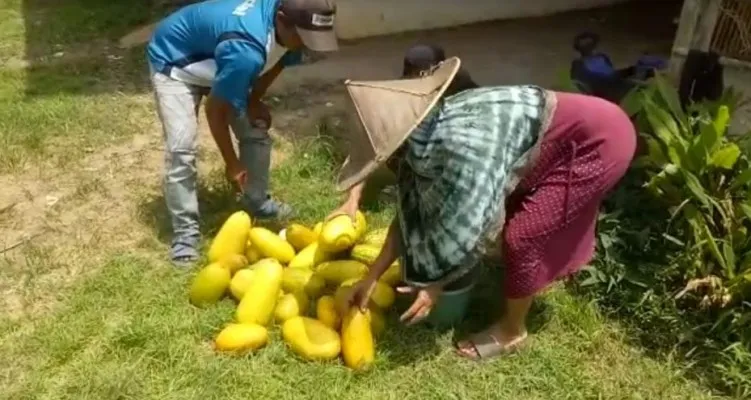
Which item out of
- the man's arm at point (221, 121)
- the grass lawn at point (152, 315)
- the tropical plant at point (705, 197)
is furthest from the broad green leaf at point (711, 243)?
the man's arm at point (221, 121)

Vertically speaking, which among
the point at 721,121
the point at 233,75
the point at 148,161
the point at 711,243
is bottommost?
the point at 148,161

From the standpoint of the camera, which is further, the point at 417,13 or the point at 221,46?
the point at 417,13

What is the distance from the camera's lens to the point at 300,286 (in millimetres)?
3475

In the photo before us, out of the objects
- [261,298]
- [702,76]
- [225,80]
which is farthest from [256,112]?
[702,76]

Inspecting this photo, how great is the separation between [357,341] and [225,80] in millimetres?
1115

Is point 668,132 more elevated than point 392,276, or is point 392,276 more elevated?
point 668,132

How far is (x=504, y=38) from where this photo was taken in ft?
21.9

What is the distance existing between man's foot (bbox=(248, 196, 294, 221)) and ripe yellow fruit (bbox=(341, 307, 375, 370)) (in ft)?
3.53

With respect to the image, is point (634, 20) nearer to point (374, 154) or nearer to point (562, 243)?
point (562, 243)

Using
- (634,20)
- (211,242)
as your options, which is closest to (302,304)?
(211,242)

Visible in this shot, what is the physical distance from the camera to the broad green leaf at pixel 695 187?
3.46m

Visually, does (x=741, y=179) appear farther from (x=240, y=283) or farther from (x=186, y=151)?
(x=186, y=151)

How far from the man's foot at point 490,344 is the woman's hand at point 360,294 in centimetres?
42

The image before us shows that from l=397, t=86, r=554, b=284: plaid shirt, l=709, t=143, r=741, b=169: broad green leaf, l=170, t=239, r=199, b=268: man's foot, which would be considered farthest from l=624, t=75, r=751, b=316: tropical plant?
l=170, t=239, r=199, b=268: man's foot
